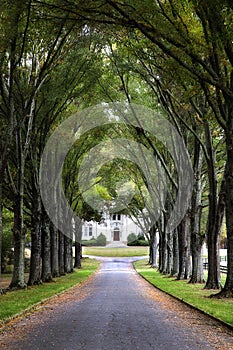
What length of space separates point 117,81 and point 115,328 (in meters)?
15.3

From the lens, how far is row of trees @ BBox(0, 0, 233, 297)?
1217 centimetres

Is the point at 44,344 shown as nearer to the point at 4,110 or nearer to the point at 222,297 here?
the point at 222,297

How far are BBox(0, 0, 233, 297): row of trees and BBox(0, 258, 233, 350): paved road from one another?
13.9 feet

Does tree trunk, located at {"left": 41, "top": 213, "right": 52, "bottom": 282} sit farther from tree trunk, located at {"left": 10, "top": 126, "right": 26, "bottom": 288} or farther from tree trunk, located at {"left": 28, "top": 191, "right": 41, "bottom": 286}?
tree trunk, located at {"left": 10, "top": 126, "right": 26, "bottom": 288}

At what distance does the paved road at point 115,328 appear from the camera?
8.34 metres

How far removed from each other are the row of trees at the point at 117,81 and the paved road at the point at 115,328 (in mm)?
4242

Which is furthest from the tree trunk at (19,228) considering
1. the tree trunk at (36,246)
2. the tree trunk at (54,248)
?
the tree trunk at (54,248)

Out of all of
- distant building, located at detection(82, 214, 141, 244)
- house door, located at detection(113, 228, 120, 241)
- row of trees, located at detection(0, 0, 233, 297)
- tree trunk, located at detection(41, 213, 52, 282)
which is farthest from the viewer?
house door, located at detection(113, 228, 120, 241)

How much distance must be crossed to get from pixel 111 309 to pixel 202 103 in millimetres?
9878

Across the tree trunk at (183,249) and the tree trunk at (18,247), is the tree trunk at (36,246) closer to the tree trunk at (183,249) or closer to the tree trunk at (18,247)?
the tree trunk at (18,247)

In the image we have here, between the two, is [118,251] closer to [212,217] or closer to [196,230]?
[196,230]

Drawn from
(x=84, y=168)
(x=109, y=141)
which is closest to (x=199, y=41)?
(x=109, y=141)

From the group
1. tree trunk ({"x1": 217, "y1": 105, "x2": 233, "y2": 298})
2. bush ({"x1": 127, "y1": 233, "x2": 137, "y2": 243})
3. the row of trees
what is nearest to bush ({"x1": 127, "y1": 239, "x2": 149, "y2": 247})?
bush ({"x1": 127, "y1": 233, "x2": 137, "y2": 243})

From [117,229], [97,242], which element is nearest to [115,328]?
[97,242]
